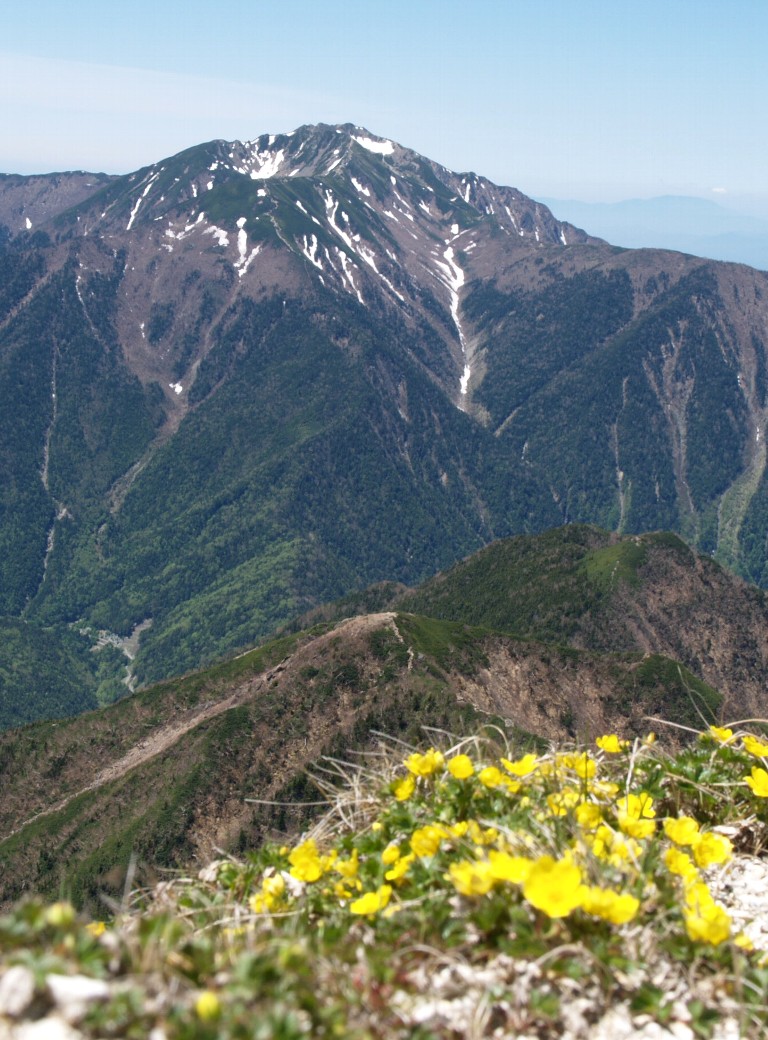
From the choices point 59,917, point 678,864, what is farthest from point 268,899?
point 678,864

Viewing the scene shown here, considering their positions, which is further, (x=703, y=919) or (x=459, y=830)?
(x=459, y=830)

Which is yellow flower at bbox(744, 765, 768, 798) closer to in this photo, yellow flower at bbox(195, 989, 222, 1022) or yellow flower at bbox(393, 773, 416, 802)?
yellow flower at bbox(393, 773, 416, 802)

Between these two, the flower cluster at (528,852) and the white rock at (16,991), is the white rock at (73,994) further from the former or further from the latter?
the flower cluster at (528,852)

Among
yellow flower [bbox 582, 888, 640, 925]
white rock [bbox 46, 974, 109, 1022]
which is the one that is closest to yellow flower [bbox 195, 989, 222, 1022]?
white rock [bbox 46, 974, 109, 1022]

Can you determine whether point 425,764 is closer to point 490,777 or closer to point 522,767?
point 490,777

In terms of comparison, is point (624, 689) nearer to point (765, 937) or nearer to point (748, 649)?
point (748, 649)
